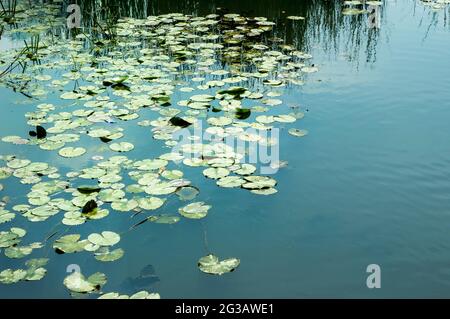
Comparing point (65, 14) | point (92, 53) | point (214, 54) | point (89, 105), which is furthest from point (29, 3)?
point (89, 105)

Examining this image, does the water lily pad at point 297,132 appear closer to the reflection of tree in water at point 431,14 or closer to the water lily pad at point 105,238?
the water lily pad at point 105,238

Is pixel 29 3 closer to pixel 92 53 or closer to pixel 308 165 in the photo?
pixel 92 53

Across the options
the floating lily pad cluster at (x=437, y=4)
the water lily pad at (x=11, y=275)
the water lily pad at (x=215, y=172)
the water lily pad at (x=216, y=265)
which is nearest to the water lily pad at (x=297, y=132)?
the water lily pad at (x=215, y=172)

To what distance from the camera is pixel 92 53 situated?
5.17 meters

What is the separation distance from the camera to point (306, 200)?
9.45ft

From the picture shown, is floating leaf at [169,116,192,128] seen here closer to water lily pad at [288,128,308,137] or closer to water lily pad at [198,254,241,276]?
water lily pad at [288,128,308,137]

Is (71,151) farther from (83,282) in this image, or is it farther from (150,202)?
Result: (83,282)

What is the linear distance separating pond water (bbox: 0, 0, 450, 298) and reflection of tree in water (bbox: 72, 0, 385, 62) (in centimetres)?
45

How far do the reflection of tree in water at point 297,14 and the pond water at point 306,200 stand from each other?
446 mm

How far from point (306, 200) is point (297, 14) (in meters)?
4.07

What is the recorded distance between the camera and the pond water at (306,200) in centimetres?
232

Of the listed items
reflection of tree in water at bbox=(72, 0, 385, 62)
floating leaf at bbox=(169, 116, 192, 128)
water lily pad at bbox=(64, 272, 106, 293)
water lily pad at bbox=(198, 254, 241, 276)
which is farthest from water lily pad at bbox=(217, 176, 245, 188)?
reflection of tree in water at bbox=(72, 0, 385, 62)

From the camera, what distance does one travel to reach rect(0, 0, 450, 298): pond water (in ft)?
7.62

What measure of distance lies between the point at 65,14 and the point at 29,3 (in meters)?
0.87
